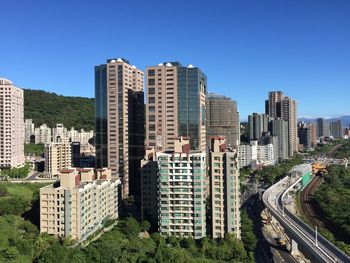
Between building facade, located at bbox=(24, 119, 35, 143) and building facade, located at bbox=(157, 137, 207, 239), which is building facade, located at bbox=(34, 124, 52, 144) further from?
building facade, located at bbox=(157, 137, 207, 239)

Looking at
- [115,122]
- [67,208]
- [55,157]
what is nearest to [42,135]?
[55,157]

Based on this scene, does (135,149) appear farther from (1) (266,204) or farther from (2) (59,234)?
(2) (59,234)

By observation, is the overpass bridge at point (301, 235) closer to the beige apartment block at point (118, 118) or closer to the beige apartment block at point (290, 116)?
the beige apartment block at point (118, 118)

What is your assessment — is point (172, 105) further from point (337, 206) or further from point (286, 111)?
point (286, 111)

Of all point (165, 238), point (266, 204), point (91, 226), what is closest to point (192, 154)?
point (165, 238)

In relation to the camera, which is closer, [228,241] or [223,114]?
[228,241]

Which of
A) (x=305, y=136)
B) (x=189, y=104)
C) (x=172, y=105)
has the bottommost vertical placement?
(x=305, y=136)
